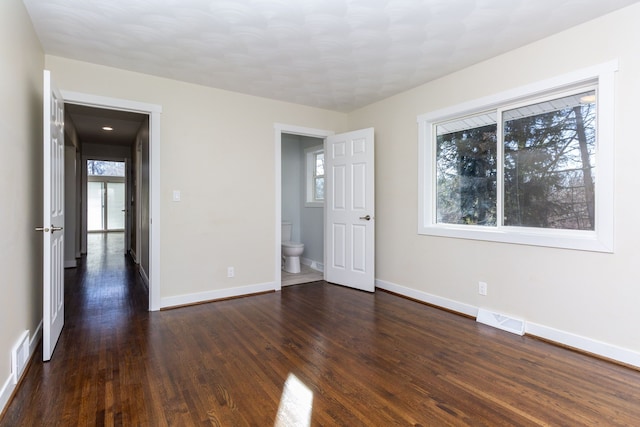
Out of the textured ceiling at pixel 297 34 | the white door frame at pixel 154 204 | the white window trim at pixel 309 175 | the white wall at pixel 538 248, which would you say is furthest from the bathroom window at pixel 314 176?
the white door frame at pixel 154 204

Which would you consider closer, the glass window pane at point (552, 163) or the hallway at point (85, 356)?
the hallway at point (85, 356)

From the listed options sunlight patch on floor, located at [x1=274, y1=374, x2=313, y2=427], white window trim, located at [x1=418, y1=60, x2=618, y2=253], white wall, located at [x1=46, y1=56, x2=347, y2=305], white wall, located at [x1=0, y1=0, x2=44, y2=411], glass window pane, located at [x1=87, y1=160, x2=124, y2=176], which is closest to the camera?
sunlight patch on floor, located at [x1=274, y1=374, x2=313, y2=427]

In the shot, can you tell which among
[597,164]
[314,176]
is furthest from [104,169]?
[597,164]

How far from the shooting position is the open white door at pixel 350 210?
4125mm

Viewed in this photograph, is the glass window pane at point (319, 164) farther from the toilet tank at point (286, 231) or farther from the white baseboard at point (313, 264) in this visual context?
the white baseboard at point (313, 264)

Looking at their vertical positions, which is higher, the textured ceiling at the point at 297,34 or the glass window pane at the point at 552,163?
the textured ceiling at the point at 297,34

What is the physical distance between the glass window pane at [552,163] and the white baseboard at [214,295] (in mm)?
2755

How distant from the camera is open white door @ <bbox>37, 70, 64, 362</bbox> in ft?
7.26

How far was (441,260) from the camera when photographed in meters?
3.51

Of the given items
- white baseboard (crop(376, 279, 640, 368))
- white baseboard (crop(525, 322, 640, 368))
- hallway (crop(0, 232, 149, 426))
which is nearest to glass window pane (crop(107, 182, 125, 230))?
hallway (crop(0, 232, 149, 426))

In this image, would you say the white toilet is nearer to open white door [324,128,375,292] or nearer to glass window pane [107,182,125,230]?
open white door [324,128,375,292]

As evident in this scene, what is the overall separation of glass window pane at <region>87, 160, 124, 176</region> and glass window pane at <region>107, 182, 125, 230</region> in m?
0.39

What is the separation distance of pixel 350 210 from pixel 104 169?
35.1ft

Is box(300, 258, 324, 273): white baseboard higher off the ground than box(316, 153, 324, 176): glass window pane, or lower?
lower
